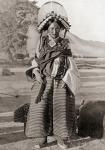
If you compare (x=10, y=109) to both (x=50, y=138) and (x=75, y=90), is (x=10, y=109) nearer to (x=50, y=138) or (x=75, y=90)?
(x=50, y=138)

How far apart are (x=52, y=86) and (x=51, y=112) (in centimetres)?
34

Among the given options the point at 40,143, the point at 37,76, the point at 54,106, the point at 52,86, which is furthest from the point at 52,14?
the point at 40,143

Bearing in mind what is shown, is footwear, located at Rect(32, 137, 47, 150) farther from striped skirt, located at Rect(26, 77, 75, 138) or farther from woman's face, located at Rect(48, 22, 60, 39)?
woman's face, located at Rect(48, 22, 60, 39)

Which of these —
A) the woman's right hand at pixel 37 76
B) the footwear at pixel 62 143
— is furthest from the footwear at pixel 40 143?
the woman's right hand at pixel 37 76

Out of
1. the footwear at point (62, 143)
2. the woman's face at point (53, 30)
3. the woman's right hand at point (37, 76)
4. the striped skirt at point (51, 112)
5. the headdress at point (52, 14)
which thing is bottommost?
the footwear at point (62, 143)

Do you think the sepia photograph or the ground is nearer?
the sepia photograph

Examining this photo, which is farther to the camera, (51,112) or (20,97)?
(20,97)

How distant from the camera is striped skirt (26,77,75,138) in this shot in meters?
4.14

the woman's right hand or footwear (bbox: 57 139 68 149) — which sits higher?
the woman's right hand

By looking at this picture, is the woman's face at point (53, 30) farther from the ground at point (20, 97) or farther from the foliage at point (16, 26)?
the foliage at point (16, 26)

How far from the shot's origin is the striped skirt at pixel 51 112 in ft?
13.6

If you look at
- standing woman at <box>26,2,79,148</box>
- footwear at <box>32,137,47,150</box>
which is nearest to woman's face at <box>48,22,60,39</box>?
standing woman at <box>26,2,79,148</box>

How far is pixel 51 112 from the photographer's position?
4246mm

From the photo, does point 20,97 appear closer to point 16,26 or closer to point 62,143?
point 16,26
